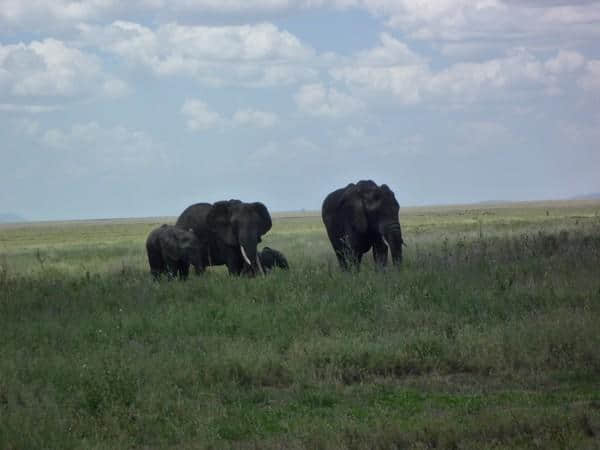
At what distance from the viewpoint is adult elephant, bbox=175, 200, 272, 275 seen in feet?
69.4

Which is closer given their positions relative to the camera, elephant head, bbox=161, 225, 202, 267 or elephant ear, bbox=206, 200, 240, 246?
elephant head, bbox=161, 225, 202, 267

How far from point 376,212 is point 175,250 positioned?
14.3ft

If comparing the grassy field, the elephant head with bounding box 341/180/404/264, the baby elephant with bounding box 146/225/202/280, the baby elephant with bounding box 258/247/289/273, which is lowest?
the grassy field

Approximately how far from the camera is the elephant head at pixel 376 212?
20828 mm

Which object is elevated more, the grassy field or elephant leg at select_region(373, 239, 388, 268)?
elephant leg at select_region(373, 239, 388, 268)

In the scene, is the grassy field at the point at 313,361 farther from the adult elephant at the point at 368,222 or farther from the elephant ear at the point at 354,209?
the elephant ear at the point at 354,209

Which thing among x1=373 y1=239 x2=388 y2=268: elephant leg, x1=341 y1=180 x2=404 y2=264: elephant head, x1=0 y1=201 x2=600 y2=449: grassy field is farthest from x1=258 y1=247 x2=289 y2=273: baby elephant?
x1=0 y1=201 x2=600 y2=449: grassy field

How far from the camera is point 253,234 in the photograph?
21.4 m

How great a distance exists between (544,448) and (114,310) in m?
9.04

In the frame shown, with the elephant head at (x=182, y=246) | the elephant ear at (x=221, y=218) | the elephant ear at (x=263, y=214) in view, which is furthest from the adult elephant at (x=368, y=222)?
the elephant head at (x=182, y=246)

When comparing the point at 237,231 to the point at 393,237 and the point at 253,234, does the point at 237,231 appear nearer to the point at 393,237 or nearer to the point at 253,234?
the point at 253,234

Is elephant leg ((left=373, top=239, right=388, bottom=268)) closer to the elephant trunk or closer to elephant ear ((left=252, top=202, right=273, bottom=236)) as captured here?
the elephant trunk

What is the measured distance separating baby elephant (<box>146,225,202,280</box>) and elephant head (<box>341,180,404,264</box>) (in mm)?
3419

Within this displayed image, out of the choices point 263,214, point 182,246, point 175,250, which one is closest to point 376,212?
point 263,214
